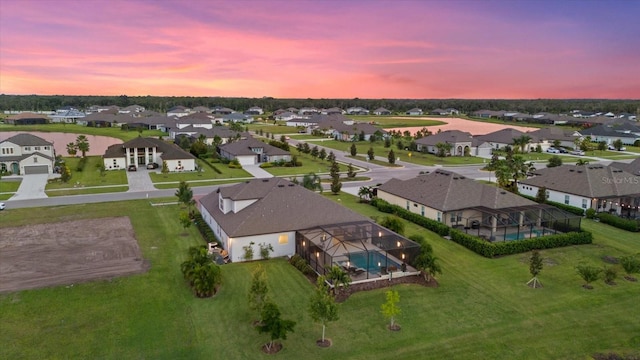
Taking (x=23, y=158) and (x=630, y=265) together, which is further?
(x=23, y=158)

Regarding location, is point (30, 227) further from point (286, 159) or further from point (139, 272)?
point (286, 159)

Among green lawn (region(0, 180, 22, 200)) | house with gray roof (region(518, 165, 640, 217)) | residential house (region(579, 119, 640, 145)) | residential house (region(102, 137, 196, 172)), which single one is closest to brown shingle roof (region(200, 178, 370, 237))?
house with gray roof (region(518, 165, 640, 217))

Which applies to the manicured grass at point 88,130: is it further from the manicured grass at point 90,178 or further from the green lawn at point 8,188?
the green lawn at point 8,188

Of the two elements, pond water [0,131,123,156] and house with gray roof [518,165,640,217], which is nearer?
house with gray roof [518,165,640,217]

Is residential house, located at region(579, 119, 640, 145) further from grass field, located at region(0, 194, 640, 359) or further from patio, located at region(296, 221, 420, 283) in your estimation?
patio, located at region(296, 221, 420, 283)

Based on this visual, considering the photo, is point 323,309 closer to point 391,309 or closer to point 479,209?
point 391,309

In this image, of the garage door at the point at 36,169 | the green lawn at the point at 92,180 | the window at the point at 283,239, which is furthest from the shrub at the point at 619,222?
the garage door at the point at 36,169

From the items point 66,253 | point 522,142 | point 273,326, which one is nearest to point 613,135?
point 522,142
